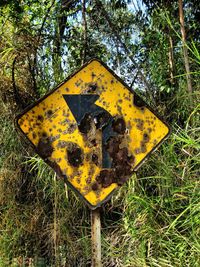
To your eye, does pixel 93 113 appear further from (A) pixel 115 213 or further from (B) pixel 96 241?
(A) pixel 115 213

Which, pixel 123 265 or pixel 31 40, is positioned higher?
pixel 31 40

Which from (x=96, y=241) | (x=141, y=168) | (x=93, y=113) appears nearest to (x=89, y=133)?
(x=93, y=113)

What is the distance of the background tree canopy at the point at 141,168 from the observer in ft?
10.8

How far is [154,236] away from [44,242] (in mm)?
1207

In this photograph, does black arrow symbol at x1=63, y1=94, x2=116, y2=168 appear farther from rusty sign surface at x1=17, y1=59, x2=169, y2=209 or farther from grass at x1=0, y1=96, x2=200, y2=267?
grass at x1=0, y1=96, x2=200, y2=267

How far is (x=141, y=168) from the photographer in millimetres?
3770

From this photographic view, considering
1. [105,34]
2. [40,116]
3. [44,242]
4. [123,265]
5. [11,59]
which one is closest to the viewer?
[40,116]

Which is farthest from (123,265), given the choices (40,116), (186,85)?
(186,85)

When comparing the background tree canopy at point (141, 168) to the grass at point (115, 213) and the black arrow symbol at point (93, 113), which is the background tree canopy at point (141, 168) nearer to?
the grass at point (115, 213)

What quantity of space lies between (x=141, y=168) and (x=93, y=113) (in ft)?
4.72

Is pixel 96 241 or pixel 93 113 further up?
pixel 93 113

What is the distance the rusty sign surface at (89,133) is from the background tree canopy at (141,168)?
71cm

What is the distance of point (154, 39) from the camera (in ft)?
16.4

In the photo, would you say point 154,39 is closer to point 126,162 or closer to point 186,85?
point 186,85
